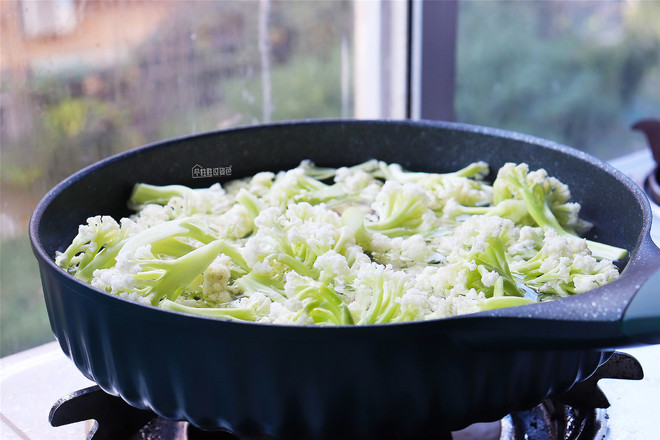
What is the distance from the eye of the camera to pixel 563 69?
2.33 metres

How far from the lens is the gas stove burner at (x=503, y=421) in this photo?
84 cm

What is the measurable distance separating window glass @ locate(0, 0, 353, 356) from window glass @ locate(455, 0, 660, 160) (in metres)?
0.46

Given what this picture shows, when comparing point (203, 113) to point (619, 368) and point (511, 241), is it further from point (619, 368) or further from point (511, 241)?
point (619, 368)

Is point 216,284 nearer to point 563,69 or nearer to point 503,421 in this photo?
point 503,421

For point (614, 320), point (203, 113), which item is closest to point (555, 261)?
point (614, 320)

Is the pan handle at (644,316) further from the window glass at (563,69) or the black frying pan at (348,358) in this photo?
the window glass at (563,69)

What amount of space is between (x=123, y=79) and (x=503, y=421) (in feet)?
3.10

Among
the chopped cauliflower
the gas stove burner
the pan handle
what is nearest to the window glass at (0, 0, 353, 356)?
the chopped cauliflower

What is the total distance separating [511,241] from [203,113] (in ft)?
2.74

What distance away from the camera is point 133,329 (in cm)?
61

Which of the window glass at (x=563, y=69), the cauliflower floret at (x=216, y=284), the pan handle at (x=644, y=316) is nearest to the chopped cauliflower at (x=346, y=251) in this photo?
the cauliflower floret at (x=216, y=284)

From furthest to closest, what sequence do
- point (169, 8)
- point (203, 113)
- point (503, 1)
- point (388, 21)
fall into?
1. point (503, 1)
2. point (388, 21)
3. point (203, 113)
4. point (169, 8)

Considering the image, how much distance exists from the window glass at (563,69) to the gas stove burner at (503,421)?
3.81 ft

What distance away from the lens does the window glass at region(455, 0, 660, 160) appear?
6.61 ft
